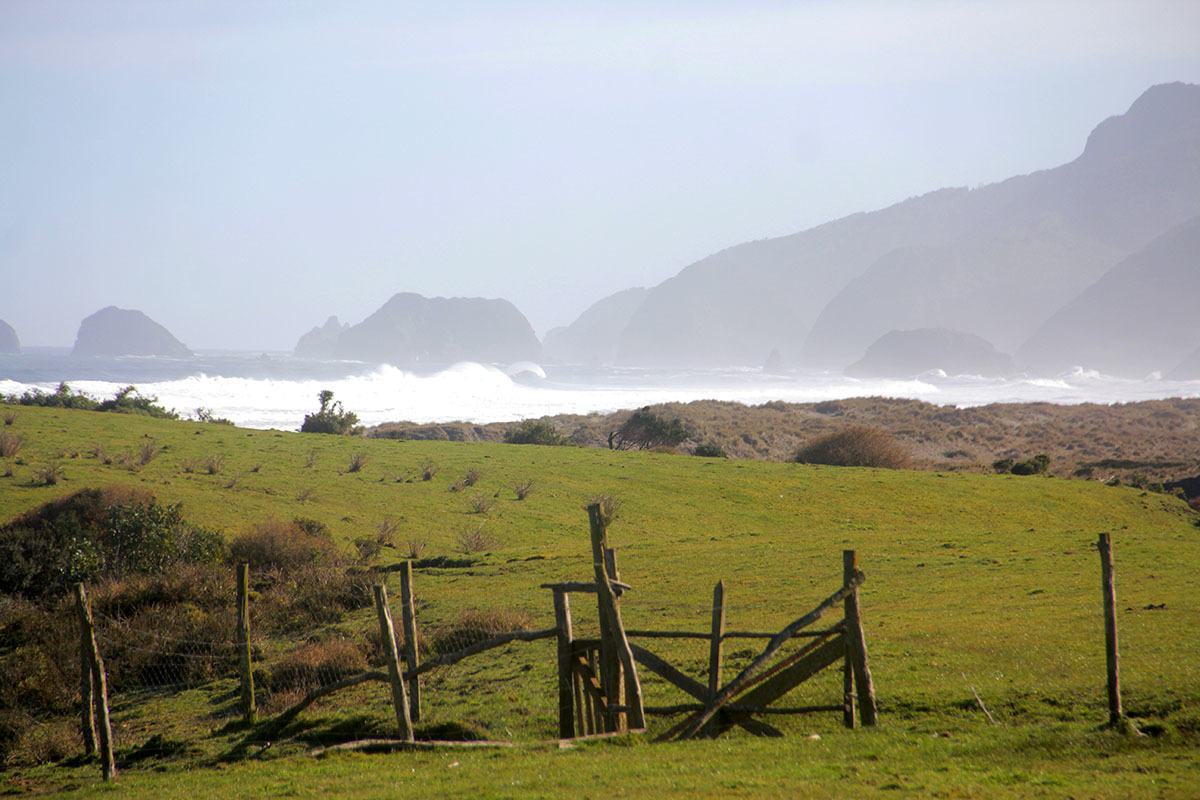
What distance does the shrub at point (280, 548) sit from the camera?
27.6m

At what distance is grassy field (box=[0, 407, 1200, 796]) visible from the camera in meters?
10.6

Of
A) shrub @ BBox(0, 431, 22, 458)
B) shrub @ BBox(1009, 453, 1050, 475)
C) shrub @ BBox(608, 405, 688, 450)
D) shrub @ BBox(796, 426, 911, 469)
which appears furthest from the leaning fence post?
A: shrub @ BBox(608, 405, 688, 450)

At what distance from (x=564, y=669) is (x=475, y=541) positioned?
20.7 metres

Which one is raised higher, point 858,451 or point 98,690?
point 858,451

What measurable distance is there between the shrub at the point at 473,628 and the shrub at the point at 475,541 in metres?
11.9

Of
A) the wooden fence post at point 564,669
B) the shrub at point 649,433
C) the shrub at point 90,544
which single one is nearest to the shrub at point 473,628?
the wooden fence post at point 564,669

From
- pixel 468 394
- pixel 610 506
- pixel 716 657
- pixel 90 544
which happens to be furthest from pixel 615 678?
pixel 468 394

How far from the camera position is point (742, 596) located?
2261cm

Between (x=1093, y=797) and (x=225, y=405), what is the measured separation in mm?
109574

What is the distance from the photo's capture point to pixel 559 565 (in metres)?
27.6

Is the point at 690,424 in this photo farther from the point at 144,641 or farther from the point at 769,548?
the point at 144,641

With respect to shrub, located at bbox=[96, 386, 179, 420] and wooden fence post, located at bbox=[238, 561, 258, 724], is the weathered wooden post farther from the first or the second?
shrub, located at bbox=[96, 386, 179, 420]

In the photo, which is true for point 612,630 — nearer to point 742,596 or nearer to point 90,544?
point 742,596

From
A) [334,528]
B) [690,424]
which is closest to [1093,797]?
[334,528]
